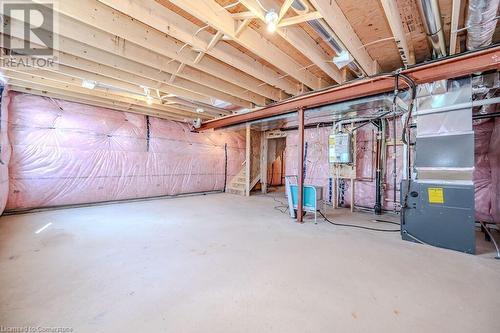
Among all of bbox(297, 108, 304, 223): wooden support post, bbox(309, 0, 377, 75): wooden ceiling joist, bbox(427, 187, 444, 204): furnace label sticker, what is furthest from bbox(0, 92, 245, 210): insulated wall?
bbox(427, 187, 444, 204): furnace label sticker

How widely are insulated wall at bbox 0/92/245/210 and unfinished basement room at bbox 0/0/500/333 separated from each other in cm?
4

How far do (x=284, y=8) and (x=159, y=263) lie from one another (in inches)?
105

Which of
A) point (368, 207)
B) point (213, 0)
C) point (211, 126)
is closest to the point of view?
point (213, 0)

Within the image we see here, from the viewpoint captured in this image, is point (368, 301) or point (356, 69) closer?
point (368, 301)

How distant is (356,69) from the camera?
9.82 ft

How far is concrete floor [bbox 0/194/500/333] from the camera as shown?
1367mm

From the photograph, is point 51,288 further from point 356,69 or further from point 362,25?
point 356,69

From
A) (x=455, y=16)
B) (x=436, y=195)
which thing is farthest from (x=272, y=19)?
(x=436, y=195)

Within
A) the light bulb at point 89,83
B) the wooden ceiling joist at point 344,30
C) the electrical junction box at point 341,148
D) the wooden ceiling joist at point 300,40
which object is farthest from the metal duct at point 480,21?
the light bulb at point 89,83

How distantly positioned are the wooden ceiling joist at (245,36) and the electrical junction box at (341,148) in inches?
69.7

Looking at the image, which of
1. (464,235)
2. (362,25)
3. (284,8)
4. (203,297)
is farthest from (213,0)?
(464,235)

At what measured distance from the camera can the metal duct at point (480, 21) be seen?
1.55 m

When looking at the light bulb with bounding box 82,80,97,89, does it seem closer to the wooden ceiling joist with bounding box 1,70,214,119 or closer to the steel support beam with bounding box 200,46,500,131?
the wooden ceiling joist with bounding box 1,70,214,119

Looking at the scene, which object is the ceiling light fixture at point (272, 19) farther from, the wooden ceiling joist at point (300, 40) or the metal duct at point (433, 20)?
the metal duct at point (433, 20)
